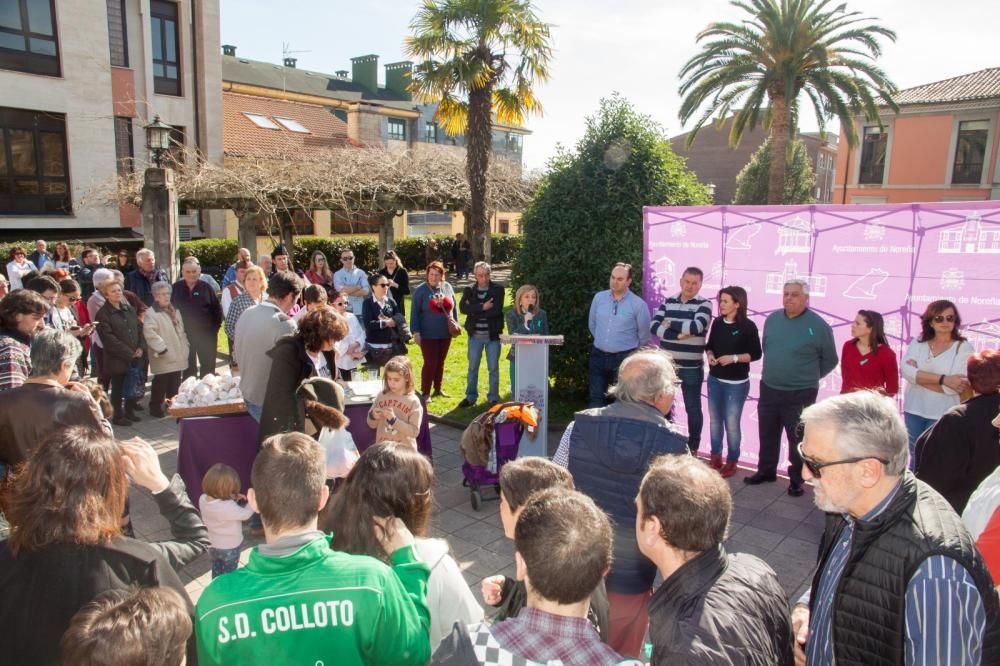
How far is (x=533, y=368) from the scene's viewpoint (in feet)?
21.7

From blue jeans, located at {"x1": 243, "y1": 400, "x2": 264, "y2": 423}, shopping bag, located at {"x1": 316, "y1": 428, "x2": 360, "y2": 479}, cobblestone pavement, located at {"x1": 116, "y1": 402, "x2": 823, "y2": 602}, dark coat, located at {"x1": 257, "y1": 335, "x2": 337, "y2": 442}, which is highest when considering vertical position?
dark coat, located at {"x1": 257, "y1": 335, "x2": 337, "y2": 442}

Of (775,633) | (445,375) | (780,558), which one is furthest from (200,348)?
(775,633)

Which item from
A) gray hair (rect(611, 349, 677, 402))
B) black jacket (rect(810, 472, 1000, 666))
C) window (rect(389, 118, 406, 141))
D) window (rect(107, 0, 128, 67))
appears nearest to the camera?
black jacket (rect(810, 472, 1000, 666))

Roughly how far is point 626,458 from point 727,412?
3529 mm

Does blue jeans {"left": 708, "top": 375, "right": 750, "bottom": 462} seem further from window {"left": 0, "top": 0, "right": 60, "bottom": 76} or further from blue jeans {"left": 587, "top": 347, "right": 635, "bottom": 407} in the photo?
window {"left": 0, "top": 0, "right": 60, "bottom": 76}

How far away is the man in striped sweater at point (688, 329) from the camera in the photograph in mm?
6145

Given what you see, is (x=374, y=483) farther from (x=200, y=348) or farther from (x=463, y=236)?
(x=463, y=236)

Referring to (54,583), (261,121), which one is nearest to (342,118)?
(261,121)

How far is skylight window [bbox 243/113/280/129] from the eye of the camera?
27.2 metres

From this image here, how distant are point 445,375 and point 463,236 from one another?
17723 millimetres

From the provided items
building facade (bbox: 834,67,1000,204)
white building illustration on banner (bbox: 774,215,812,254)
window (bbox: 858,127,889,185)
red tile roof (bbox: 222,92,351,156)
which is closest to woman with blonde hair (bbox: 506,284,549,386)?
white building illustration on banner (bbox: 774,215,812,254)

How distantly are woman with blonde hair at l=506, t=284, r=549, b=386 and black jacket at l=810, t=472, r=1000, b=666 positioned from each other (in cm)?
509

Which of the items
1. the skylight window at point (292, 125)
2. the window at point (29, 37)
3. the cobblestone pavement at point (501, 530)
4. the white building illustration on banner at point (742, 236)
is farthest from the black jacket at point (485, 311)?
the skylight window at point (292, 125)

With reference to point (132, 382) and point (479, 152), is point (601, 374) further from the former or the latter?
point (479, 152)
